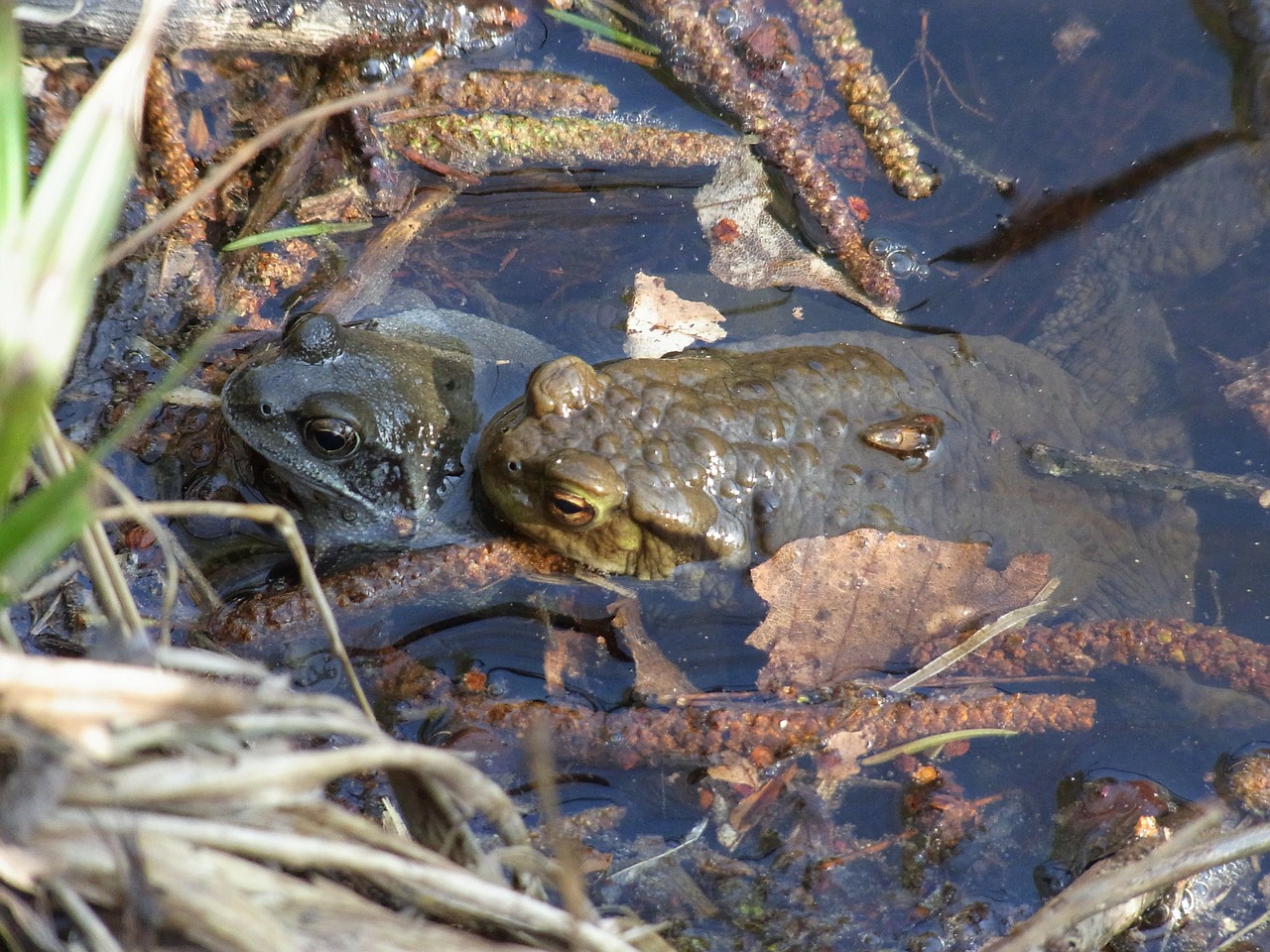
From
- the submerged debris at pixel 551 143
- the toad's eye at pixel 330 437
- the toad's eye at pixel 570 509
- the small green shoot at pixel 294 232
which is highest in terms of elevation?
the submerged debris at pixel 551 143

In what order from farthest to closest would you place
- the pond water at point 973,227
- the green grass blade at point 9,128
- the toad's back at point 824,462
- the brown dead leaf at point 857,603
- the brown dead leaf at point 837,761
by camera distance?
the pond water at point 973,227 → the brown dead leaf at point 857,603 → the toad's back at point 824,462 → the brown dead leaf at point 837,761 → the green grass blade at point 9,128

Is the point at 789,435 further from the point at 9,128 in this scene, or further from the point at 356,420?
the point at 9,128

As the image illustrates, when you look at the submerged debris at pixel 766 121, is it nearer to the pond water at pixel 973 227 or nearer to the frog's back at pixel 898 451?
the pond water at pixel 973 227

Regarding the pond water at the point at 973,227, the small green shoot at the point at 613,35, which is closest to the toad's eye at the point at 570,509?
the pond water at the point at 973,227

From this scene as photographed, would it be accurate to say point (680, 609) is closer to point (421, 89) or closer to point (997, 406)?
point (997, 406)

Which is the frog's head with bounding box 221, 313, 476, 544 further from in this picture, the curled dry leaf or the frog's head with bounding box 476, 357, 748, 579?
the curled dry leaf

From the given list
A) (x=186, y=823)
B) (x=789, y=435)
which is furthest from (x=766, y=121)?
(x=186, y=823)
